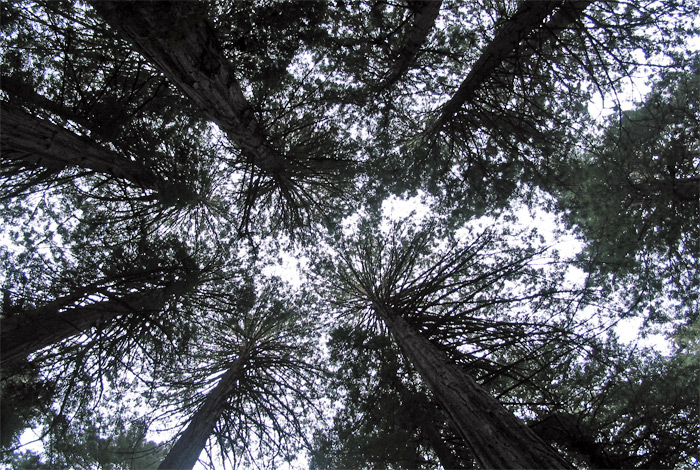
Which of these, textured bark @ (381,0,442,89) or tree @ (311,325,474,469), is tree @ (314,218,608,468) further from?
textured bark @ (381,0,442,89)

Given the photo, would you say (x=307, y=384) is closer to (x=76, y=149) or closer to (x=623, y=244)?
(x=76, y=149)

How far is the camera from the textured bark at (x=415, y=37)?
4820 millimetres

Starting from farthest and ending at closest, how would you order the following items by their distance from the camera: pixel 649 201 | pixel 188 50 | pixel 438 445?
pixel 649 201
pixel 438 445
pixel 188 50

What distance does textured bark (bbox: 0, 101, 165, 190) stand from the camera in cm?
492

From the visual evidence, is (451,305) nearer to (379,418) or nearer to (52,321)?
(379,418)

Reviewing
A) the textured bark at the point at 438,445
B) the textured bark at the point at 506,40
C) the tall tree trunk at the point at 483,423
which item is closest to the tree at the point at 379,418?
the textured bark at the point at 438,445

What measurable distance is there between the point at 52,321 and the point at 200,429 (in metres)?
2.93

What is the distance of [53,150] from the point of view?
543 centimetres

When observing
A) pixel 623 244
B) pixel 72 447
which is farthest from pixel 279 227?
pixel 623 244

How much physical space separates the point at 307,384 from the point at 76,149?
6.38 metres

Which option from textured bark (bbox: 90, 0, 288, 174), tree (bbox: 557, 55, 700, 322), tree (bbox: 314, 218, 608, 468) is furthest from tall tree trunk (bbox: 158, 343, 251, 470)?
tree (bbox: 557, 55, 700, 322)

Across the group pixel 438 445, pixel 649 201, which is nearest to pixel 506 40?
pixel 649 201

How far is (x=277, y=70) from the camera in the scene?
5566mm

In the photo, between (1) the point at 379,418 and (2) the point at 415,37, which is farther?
(1) the point at 379,418
